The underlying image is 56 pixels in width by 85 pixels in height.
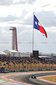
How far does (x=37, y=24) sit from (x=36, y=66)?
30.1m

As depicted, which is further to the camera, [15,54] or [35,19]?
[15,54]

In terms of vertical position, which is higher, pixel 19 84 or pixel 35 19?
pixel 35 19

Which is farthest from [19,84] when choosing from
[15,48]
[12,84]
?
[15,48]

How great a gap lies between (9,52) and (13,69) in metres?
36.3

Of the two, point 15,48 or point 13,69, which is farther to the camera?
point 15,48

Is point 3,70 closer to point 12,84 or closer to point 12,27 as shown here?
point 12,84

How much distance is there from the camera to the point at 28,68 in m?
61.6

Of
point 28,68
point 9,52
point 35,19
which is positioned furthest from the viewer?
point 9,52

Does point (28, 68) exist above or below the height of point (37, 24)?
below

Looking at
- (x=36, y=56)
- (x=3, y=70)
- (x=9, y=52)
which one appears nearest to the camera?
(x=3, y=70)

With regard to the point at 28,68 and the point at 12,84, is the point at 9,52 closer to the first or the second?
the point at 28,68

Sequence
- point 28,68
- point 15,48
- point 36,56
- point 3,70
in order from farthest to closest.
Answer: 1. point 15,48
2. point 36,56
3. point 28,68
4. point 3,70

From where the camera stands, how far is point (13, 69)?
189 ft

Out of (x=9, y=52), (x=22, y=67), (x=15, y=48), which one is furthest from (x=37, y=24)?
(x=15, y=48)
